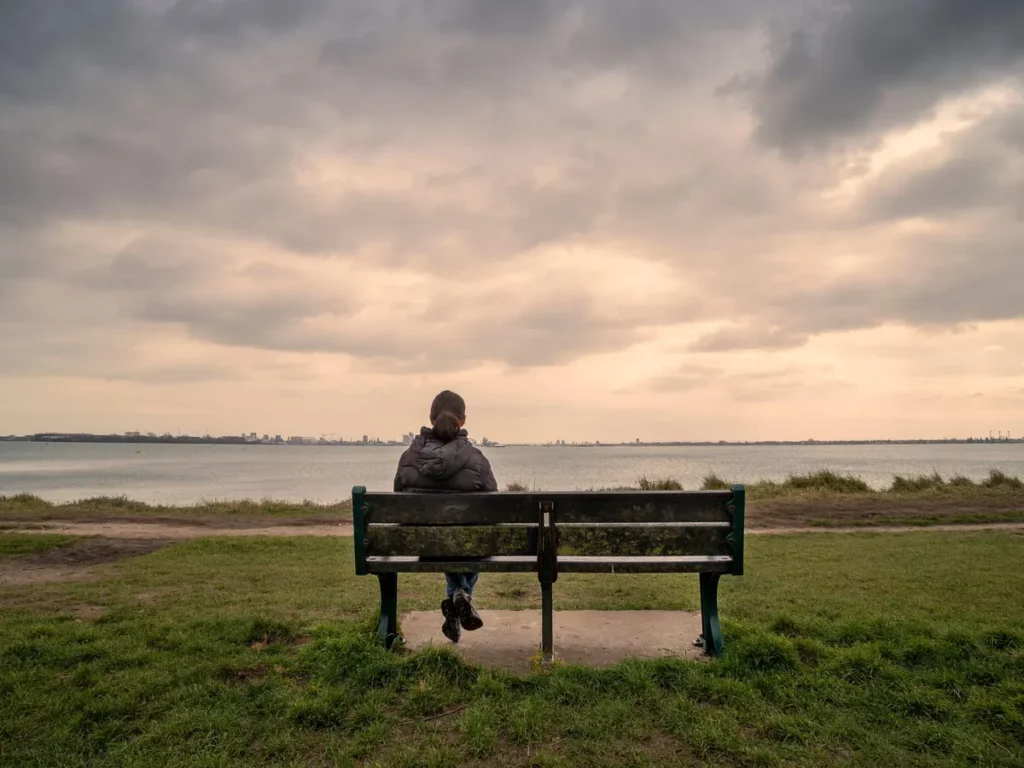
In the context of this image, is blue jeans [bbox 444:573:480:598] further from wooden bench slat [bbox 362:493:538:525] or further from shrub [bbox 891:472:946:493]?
shrub [bbox 891:472:946:493]

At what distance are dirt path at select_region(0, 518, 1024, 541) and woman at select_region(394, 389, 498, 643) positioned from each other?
9.50 m

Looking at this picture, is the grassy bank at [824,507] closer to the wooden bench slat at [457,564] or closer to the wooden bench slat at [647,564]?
the wooden bench slat at [647,564]

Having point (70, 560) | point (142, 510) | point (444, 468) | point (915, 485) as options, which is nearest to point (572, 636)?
point (444, 468)

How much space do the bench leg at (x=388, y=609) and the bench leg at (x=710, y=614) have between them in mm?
2280

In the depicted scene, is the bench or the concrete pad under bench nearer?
the bench

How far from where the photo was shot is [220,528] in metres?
15.7

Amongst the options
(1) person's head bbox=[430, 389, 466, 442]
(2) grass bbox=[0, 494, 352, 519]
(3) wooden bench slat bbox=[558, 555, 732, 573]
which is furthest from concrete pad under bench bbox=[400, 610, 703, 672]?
(2) grass bbox=[0, 494, 352, 519]

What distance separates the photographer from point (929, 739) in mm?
3293

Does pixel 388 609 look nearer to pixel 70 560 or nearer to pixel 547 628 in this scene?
pixel 547 628

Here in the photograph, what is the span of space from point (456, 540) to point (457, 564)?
17 centimetres

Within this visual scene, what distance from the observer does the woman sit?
4730mm

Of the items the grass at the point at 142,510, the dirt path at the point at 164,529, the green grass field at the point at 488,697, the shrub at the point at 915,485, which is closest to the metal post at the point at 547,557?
the green grass field at the point at 488,697

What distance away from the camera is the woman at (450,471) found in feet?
15.5

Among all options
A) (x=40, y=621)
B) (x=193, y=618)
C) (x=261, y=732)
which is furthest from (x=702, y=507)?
(x=40, y=621)
